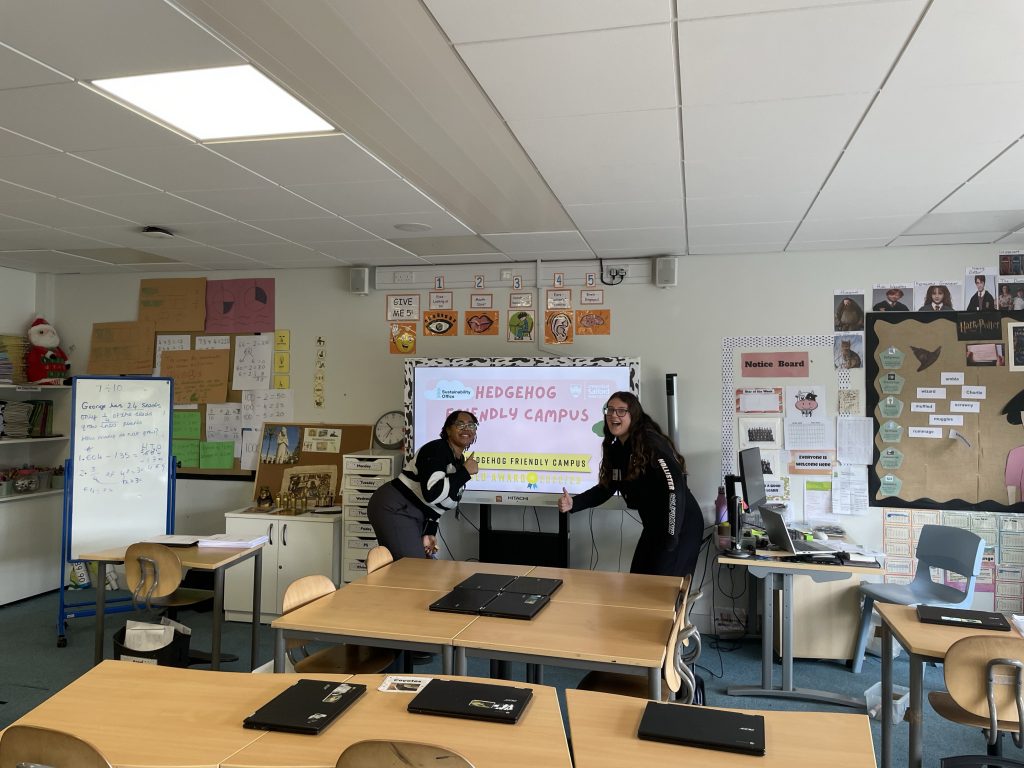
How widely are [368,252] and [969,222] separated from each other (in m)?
3.70

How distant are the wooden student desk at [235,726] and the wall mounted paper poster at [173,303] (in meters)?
4.21

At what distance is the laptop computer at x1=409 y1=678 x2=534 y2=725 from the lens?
1.91 meters

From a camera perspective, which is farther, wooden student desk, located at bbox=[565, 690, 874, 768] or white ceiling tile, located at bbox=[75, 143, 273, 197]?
white ceiling tile, located at bbox=[75, 143, 273, 197]

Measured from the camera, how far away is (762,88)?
7.68 ft

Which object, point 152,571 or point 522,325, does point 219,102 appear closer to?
point 152,571

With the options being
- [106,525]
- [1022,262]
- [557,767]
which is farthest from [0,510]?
[1022,262]

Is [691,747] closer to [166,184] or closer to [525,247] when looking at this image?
[166,184]

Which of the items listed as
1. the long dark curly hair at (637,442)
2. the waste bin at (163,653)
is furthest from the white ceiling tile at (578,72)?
the waste bin at (163,653)

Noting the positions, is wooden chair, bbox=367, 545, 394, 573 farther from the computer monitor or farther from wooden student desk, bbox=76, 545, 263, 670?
the computer monitor

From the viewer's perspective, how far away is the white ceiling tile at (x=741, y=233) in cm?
424

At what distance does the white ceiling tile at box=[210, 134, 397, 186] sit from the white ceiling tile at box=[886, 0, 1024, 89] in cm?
194

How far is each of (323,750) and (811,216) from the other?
3.55 meters

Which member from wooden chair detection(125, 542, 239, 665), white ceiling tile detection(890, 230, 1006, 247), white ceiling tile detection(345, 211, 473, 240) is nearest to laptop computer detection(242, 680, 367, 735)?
wooden chair detection(125, 542, 239, 665)

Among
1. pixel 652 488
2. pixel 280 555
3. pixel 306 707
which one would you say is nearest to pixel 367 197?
pixel 652 488
